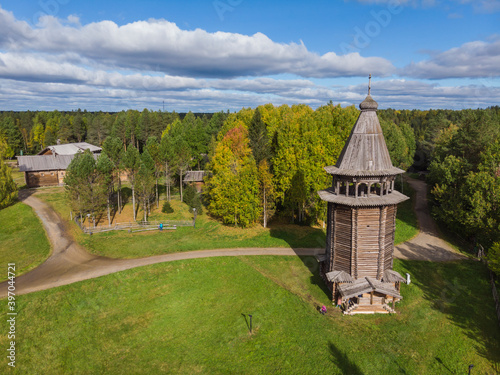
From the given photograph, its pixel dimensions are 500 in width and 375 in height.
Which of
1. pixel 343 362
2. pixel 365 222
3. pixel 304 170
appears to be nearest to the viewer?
pixel 343 362

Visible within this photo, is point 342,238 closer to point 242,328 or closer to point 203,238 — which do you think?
point 242,328

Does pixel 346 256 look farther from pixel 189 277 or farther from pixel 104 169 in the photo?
pixel 104 169

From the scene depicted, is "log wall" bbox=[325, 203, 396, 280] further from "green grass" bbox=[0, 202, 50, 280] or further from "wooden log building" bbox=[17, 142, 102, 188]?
"wooden log building" bbox=[17, 142, 102, 188]

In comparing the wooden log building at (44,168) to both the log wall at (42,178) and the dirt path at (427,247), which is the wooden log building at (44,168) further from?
the dirt path at (427,247)

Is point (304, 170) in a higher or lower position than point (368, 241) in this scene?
higher

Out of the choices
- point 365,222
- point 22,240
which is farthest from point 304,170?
point 22,240

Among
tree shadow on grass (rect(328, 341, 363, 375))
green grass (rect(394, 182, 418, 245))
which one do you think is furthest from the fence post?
tree shadow on grass (rect(328, 341, 363, 375))

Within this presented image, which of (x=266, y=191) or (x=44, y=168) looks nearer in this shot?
(x=266, y=191)
